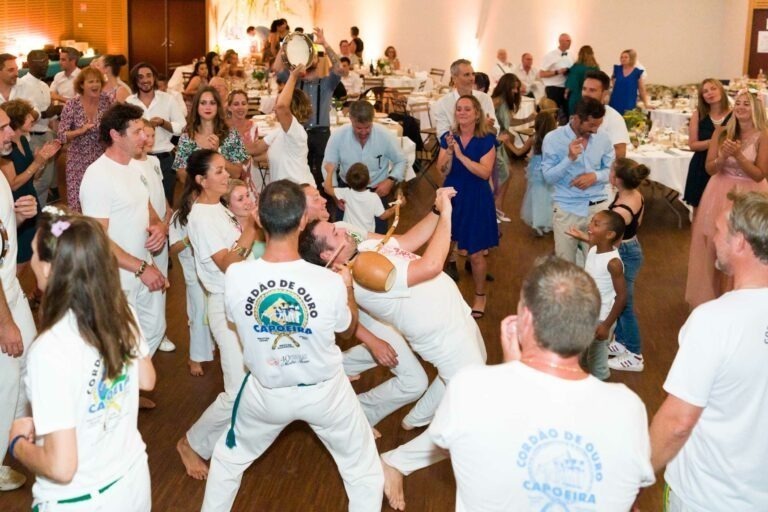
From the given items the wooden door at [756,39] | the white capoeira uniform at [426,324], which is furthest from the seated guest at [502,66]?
the white capoeira uniform at [426,324]

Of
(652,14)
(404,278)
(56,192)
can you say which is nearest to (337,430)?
(404,278)

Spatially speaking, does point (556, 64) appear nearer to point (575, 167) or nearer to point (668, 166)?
point (668, 166)

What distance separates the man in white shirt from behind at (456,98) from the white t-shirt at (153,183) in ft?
8.84

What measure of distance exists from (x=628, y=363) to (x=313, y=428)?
265 cm

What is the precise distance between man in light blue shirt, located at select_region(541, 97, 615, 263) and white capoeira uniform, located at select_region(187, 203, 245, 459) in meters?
2.23

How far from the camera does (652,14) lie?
1589 centimetres

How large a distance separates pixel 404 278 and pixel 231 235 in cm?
107

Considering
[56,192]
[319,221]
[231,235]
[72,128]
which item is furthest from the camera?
[56,192]

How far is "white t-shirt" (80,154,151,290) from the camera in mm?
4242

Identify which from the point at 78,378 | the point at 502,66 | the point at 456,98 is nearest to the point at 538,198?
the point at 456,98

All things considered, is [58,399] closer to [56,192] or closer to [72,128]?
[72,128]

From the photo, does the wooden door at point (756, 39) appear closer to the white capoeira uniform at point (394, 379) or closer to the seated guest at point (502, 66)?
the seated guest at point (502, 66)

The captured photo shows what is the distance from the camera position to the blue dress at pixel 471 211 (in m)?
6.03

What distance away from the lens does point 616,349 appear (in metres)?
5.40
